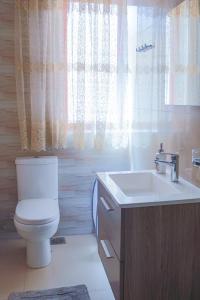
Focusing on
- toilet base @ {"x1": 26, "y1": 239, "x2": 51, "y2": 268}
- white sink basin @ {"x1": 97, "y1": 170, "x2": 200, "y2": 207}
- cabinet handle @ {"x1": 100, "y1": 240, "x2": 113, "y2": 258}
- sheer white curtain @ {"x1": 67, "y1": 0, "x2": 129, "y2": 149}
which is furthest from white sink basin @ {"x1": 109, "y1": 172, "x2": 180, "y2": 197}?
toilet base @ {"x1": 26, "y1": 239, "x2": 51, "y2": 268}

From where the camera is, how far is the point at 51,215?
7.32ft

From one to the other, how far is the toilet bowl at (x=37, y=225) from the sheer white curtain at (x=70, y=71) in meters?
0.52

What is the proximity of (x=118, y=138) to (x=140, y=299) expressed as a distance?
143 centimetres

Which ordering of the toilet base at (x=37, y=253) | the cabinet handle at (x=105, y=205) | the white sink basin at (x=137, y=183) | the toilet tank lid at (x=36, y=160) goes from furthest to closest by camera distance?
the toilet tank lid at (x=36, y=160) → the toilet base at (x=37, y=253) → the white sink basin at (x=137, y=183) → the cabinet handle at (x=105, y=205)

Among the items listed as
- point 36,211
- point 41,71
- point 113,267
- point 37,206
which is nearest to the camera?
point 113,267

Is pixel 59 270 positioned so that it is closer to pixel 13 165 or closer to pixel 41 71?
pixel 13 165

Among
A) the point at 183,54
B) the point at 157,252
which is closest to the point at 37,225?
the point at 157,252

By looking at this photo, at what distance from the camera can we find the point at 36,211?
229 centimetres

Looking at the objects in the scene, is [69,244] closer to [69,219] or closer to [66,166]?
[69,219]

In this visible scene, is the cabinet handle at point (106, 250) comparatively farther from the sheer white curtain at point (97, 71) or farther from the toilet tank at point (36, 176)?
the sheer white curtain at point (97, 71)

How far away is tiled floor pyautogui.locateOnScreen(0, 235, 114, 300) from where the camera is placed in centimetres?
212

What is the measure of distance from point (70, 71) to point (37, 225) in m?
1.27

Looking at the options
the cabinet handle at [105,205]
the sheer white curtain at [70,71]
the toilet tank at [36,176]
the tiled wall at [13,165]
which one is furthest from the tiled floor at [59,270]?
the sheer white curtain at [70,71]

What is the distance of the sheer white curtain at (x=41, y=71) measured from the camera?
245 cm
